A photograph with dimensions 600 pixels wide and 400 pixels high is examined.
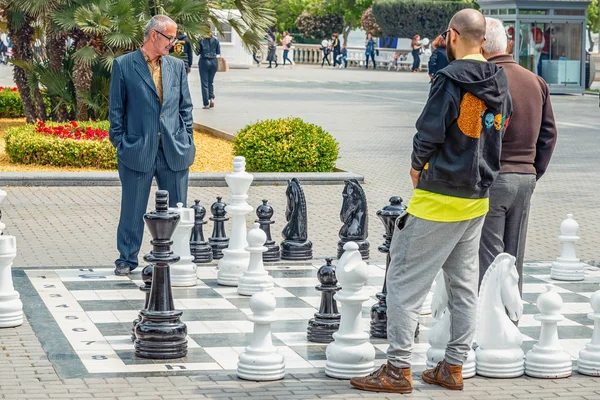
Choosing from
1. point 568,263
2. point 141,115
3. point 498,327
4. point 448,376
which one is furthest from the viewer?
point 568,263

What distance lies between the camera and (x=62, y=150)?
14500 millimetres

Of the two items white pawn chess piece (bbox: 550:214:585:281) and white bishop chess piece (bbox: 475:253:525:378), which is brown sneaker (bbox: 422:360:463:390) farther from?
white pawn chess piece (bbox: 550:214:585:281)

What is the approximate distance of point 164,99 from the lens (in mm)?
8117

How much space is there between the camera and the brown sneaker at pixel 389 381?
548cm

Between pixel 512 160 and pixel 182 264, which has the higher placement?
pixel 512 160

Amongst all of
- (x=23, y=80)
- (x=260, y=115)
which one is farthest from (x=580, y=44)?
(x=23, y=80)

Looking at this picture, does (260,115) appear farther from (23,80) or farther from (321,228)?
(321,228)

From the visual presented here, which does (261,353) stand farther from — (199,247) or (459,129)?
(199,247)

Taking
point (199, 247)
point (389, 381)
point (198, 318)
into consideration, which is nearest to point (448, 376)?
point (389, 381)

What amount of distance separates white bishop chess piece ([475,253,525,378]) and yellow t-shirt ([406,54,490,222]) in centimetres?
53

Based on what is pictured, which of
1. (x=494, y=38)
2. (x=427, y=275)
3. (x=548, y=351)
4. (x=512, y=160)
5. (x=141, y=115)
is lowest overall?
(x=548, y=351)

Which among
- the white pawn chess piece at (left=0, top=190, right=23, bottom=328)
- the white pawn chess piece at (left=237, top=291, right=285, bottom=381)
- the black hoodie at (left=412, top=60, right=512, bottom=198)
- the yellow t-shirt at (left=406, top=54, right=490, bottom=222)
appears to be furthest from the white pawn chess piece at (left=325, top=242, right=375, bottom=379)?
the white pawn chess piece at (left=0, top=190, right=23, bottom=328)

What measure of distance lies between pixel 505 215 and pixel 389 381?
4.26 feet

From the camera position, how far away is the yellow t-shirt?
543cm
